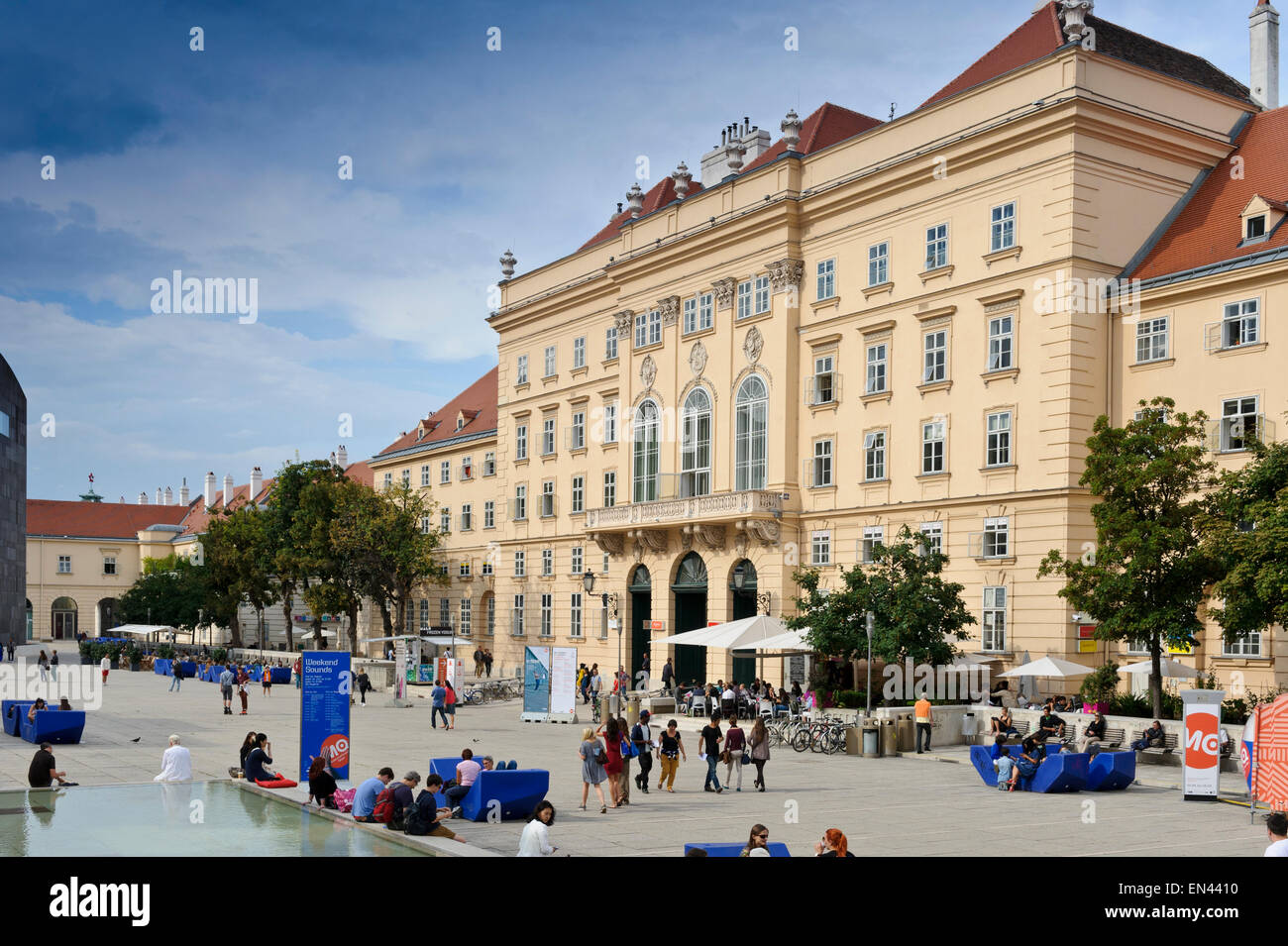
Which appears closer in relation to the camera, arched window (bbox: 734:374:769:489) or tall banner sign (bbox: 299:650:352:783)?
tall banner sign (bbox: 299:650:352:783)

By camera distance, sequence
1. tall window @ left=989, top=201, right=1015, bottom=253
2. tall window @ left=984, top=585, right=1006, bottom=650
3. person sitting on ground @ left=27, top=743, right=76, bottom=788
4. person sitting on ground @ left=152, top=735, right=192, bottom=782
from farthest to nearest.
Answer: tall window @ left=989, top=201, right=1015, bottom=253
tall window @ left=984, top=585, right=1006, bottom=650
person sitting on ground @ left=152, top=735, right=192, bottom=782
person sitting on ground @ left=27, top=743, right=76, bottom=788

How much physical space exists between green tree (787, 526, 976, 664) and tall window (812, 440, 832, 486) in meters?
9.62

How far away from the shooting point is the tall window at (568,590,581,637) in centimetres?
5959

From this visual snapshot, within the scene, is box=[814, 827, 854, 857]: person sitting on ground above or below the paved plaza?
above

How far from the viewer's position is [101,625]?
131125 millimetres

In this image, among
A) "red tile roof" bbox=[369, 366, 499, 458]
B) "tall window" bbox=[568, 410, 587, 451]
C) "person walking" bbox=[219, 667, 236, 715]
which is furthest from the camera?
"red tile roof" bbox=[369, 366, 499, 458]

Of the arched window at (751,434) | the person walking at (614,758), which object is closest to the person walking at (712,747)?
the person walking at (614,758)

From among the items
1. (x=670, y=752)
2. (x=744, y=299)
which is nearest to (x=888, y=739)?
(x=670, y=752)

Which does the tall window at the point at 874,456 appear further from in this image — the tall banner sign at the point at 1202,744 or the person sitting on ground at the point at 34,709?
the person sitting on ground at the point at 34,709

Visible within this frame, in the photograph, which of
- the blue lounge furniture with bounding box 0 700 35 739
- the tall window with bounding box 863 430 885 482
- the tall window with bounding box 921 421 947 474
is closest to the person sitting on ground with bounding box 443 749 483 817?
the blue lounge furniture with bounding box 0 700 35 739

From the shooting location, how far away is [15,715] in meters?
34.0

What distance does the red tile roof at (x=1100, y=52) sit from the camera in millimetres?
40875

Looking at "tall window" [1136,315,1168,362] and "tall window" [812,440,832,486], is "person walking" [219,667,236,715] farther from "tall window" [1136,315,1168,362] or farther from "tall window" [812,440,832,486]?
"tall window" [1136,315,1168,362]
